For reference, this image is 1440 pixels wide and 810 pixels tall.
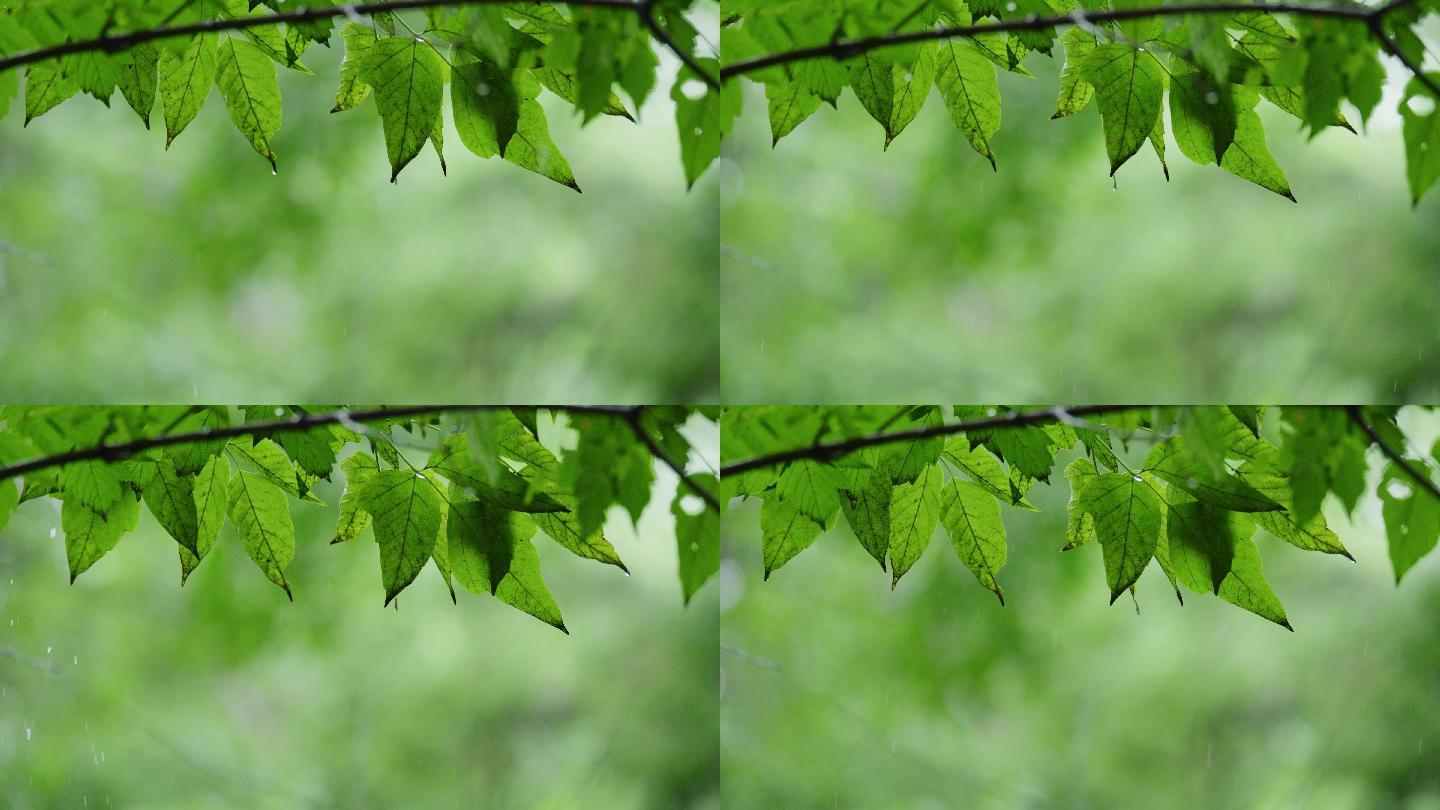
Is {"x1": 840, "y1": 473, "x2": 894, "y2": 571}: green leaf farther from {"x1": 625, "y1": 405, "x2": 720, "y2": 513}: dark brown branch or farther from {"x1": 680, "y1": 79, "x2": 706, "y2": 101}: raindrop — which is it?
{"x1": 680, "y1": 79, "x2": 706, "y2": 101}: raindrop

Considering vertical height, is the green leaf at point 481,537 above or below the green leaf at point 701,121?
below

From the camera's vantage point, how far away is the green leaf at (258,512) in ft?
2.42

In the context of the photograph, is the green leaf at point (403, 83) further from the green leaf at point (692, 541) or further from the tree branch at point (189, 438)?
the green leaf at point (692, 541)

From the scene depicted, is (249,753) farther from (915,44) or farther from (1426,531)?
(1426,531)

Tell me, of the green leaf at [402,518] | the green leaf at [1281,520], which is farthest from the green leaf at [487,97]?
the green leaf at [1281,520]

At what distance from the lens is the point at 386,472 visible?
664 mm

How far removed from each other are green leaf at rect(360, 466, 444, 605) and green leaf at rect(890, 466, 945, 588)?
0.36 meters

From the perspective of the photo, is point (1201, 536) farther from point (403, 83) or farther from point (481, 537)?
point (403, 83)

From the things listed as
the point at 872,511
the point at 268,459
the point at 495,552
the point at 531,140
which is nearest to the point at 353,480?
the point at 268,459

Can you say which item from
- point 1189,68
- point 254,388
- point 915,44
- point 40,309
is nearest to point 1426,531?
point 1189,68

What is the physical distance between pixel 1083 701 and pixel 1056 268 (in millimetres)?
448

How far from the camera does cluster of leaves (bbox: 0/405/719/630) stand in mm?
623

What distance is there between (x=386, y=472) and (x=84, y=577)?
60cm

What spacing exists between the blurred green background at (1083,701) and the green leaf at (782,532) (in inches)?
7.0
